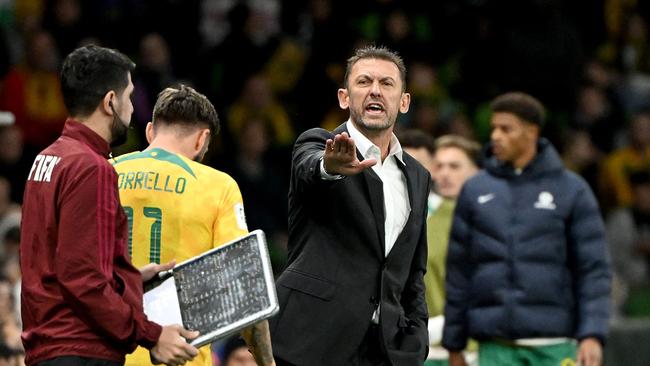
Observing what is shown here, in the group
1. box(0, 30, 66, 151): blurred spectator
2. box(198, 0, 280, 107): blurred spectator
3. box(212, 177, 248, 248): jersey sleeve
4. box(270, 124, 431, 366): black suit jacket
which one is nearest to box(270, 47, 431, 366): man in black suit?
box(270, 124, 431, 366): black suit jacket

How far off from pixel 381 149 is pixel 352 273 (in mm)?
603

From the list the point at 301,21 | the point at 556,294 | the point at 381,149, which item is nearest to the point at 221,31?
the point at 301,21

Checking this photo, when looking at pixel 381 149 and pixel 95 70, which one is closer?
pixel 95 70

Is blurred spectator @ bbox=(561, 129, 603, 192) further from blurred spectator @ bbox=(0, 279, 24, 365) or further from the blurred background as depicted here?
blurred spectator @ bbox=(0, 279, 24, 365)

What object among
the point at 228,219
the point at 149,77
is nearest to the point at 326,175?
the point at 228,219

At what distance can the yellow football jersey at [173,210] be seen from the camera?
6.04m

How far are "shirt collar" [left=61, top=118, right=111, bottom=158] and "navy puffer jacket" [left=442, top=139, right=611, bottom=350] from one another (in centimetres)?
352

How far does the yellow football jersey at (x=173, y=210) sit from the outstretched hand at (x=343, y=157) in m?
0.72

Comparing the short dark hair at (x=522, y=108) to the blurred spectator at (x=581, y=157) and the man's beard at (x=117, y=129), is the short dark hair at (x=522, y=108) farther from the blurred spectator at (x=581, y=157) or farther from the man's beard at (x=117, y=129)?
the blurred spectator at (x=581, y=157)

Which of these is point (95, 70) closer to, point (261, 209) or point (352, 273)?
point (352, 273)

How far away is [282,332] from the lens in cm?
607

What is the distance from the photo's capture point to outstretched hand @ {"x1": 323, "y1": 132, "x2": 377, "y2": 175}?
5387 millimetres

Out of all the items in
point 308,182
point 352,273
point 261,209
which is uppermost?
point 308,182

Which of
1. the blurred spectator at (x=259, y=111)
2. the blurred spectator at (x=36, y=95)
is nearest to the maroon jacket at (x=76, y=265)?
the blurred spectator at (x=36, y=95)
